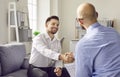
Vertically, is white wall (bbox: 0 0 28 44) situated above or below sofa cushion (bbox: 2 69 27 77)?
above

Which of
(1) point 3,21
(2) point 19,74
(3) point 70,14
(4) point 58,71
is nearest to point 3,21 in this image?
(1) point 3,21

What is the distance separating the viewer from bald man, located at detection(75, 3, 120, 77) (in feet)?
4.67

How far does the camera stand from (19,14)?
443 cm

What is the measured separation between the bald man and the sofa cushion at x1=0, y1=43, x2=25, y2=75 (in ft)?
5.30

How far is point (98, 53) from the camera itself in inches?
56.7

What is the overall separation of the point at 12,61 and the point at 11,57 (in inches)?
2.2

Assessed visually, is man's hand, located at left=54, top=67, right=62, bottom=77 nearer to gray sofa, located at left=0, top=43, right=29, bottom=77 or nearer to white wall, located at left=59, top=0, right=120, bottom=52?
gray sofa, located at left=0, top=43, right=29, bottom=77

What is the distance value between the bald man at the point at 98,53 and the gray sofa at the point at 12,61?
162 centimetres

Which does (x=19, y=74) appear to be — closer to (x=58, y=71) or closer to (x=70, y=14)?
(x=58, y=71)

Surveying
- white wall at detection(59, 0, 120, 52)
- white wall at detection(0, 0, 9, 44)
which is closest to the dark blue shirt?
white wall at detection(0, 0, 9, 44)

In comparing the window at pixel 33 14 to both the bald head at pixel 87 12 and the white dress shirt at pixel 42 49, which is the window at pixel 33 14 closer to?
the white dress shirt at pixel 42 49

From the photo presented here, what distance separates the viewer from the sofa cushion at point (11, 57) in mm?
2912

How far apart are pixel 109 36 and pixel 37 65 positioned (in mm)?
1594

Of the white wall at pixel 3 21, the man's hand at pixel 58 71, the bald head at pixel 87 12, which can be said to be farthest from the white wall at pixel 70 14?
the bald head at pixel 87 12
